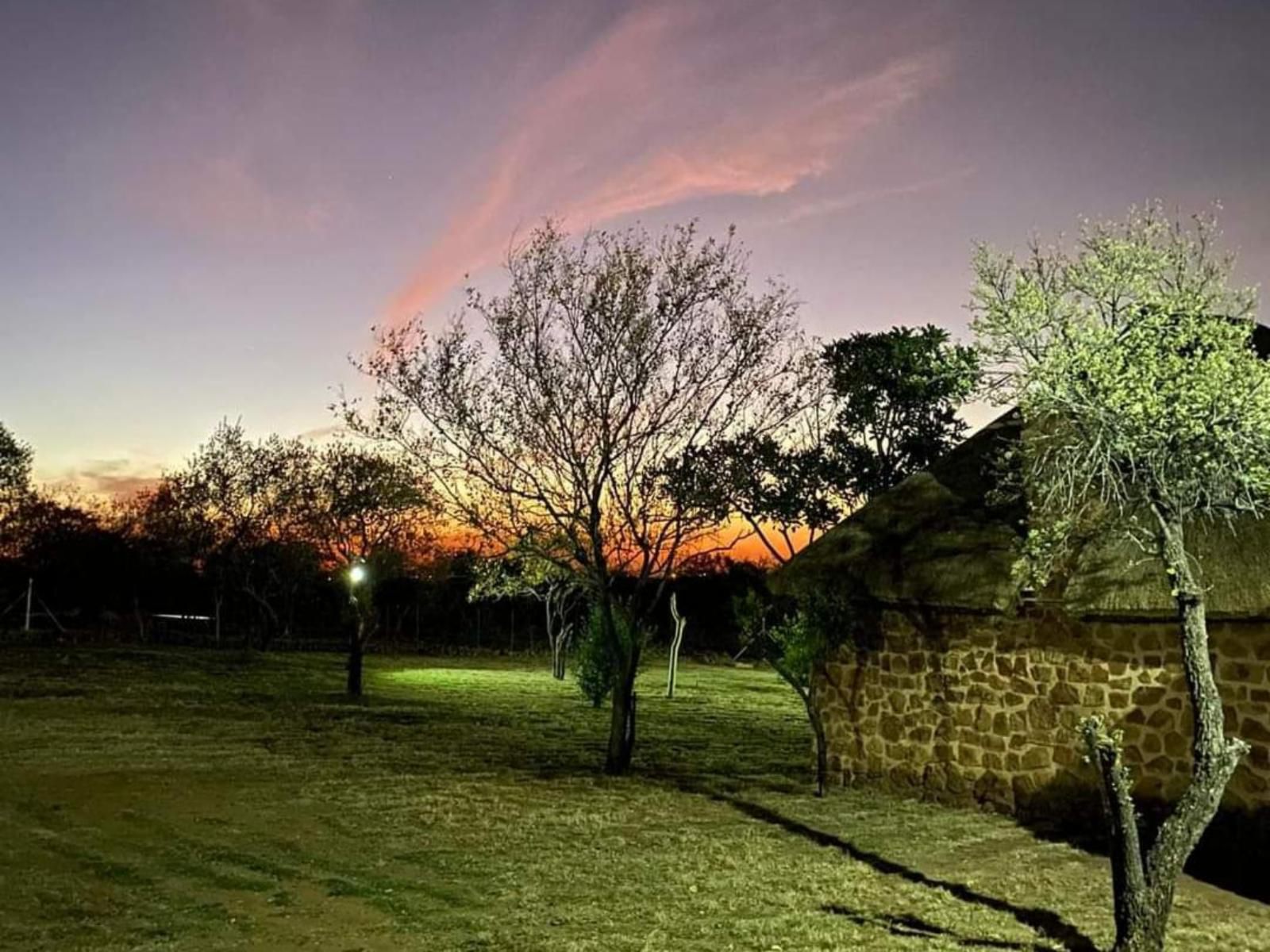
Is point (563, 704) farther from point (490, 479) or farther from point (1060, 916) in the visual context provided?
point (1060, 916)

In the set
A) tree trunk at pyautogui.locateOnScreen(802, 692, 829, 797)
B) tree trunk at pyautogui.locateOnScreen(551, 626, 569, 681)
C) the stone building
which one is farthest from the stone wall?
tree trunk at pyautogui.locateOnScreen(551, 626, 569, 681)

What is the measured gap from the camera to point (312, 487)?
34.4 metres

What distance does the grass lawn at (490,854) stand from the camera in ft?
22.0

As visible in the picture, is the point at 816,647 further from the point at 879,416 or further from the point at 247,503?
the point at 247,503

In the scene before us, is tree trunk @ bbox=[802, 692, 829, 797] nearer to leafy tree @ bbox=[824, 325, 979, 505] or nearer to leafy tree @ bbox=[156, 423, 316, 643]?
leafy tree @ bbox=[824, 325, 979, 505]

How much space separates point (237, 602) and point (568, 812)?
3858 centimetres

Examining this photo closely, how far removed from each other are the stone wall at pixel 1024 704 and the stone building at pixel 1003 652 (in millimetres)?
15

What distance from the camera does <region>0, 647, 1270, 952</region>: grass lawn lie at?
6.70 meters

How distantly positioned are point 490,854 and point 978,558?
5.71 metres

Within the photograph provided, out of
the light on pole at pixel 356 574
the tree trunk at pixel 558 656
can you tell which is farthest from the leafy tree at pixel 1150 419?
the tree trunk at pixel 558 656

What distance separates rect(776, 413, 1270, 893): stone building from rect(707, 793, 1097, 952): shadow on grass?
85.9 inches

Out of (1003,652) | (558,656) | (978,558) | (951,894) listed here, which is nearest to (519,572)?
(978,558)

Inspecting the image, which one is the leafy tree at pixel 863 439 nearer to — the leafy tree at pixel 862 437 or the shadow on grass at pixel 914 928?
the leafy tree at pixel 862 437

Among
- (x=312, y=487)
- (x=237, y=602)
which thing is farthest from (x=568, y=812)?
(x=237, y=602)
